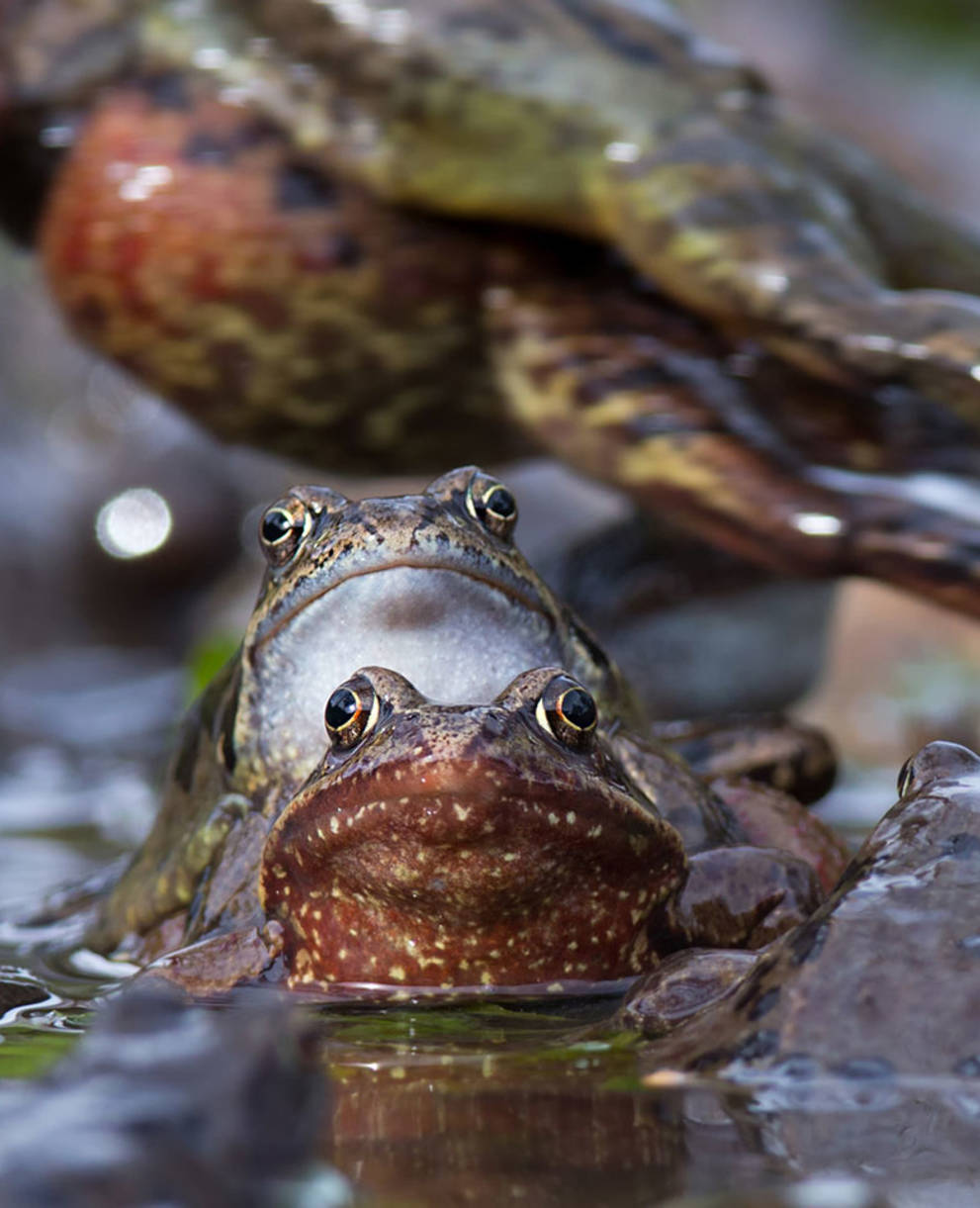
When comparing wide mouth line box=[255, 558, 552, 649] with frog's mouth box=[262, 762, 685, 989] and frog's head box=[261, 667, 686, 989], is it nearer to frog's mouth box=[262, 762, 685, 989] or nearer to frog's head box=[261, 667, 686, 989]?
frog's head box=[261, 667, 686, 989]

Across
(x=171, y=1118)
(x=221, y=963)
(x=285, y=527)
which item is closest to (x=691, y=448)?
(x=285, y=527)

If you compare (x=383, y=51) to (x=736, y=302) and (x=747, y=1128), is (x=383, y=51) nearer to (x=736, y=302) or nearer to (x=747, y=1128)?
(x=736, y=302)

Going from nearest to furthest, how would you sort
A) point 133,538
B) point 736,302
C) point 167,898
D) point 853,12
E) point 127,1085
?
point 127,1085, point 167,898, point 736,302, point 133,538, point 853,12

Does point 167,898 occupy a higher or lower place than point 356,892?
lower

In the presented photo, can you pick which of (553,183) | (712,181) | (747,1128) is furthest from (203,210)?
(747,1128)

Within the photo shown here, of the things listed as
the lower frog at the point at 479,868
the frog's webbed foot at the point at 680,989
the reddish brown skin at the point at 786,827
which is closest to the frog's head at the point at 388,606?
the lower frog at the point at 479,868

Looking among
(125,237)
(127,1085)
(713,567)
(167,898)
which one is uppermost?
(125,237)
